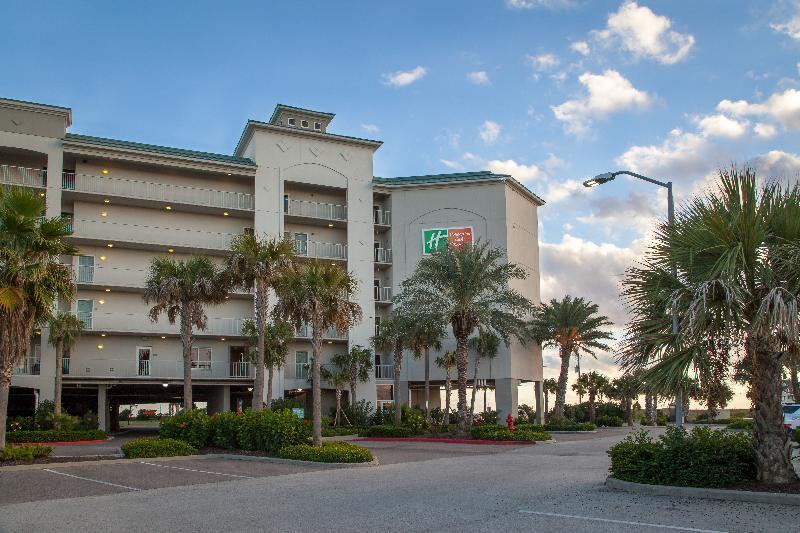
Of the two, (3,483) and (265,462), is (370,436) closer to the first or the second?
(265,462)

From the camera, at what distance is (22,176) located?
150 feet

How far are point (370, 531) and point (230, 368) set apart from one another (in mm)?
39947

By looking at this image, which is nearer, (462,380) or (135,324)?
(462,380)

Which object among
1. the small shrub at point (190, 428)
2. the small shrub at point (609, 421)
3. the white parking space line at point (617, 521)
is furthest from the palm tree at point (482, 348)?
the white parking space line at point (617, 521)

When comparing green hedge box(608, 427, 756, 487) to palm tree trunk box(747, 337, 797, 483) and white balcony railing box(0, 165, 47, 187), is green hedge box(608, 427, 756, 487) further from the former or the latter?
white balcony railing box(0, 165, 47, 187)

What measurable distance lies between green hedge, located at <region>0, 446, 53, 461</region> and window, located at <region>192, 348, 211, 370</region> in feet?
81.5

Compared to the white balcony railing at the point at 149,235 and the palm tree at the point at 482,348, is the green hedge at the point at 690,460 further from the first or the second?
the white balcony railing at the point at 149,235

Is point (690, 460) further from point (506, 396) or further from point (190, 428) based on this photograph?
point (506, 396)

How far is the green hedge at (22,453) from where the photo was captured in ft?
75.2

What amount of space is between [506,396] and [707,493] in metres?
39.0

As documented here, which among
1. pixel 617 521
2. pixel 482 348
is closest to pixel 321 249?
pixel 482 348

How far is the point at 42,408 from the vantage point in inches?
1607

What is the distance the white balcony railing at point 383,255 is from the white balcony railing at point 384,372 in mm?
7468

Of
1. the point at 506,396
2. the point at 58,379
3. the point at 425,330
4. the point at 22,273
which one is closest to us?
the point at 22,273
